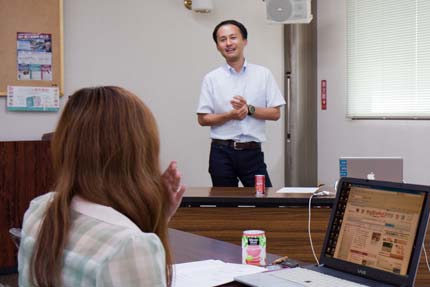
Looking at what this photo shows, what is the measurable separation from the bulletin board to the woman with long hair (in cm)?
401

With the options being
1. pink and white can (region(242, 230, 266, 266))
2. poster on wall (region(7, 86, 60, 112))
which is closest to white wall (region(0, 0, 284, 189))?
poster on wall (region(7, 86, 60, 112))

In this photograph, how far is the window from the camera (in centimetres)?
489

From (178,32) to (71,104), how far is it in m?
4.48

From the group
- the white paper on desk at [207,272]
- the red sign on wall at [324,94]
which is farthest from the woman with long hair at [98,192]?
the red sign on wall at [324,94]

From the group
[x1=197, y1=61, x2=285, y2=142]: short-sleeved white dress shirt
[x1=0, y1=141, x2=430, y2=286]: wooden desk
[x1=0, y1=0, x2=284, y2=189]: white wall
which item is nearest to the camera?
[x1=0, y1=141, x2=430, y2=286]: wooden desk

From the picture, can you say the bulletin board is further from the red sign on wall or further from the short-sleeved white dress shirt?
the red sign on wall

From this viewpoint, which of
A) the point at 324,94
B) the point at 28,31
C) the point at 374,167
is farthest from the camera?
the point at 324,94

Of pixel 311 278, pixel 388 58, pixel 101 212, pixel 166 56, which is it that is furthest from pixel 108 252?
pixel 166 56

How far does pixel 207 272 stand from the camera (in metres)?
1.86

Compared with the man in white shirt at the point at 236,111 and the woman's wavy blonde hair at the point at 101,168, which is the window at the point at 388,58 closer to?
the man in white shirt at the point at 236,111

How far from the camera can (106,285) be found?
1.15 meters

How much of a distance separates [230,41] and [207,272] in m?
2.77

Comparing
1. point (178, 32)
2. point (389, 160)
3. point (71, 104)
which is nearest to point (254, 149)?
point (389, 160)

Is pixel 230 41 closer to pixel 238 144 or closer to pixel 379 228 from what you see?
pixel 238 144
